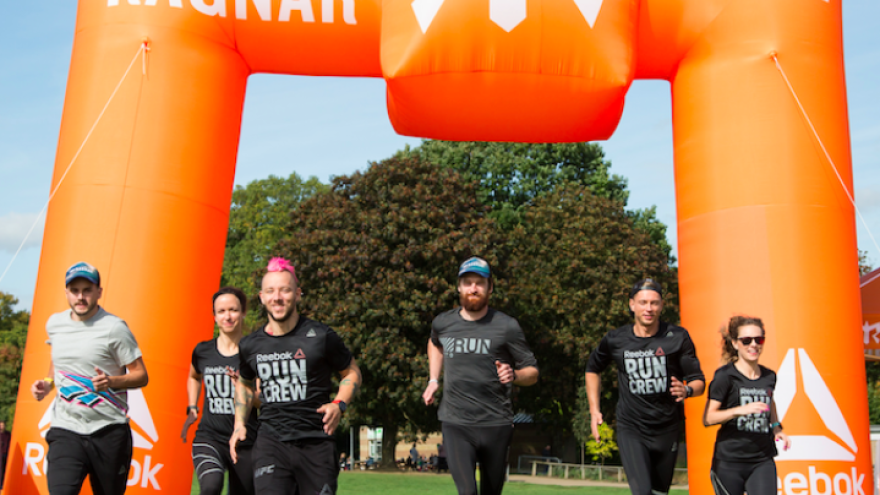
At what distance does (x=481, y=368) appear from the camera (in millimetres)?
5270

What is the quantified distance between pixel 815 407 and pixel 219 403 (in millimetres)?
4768

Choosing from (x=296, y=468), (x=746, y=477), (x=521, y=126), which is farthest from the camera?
(x=521, y=126)

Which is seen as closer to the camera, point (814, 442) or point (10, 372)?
point (814, 442)

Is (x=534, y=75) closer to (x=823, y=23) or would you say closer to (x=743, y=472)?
(x=823, y=23)

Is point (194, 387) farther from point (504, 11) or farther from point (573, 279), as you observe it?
point (573, 279)

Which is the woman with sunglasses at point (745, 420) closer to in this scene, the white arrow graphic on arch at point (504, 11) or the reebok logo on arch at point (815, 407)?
the reebok logo on arch at point (815, 407)

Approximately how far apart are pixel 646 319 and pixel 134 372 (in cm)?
337

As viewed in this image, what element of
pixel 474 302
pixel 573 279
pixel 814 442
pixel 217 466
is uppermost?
pixel 573 279

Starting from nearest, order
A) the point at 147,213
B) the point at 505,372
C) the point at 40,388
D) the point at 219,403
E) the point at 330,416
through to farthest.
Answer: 1. the point at 330,416
2. the point at 40,388
3. the point at 505,372
4. the point at 219,403
5. the point at 147,213

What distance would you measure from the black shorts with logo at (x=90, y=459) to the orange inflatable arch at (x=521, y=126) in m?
1.95

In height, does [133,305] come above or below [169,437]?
above

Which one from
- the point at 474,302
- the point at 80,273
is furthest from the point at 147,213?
the point at 474,302

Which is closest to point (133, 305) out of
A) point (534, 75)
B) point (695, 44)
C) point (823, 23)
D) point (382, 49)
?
point (382, 49)

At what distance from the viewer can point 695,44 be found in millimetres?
7668
